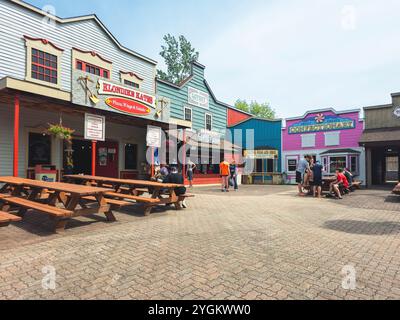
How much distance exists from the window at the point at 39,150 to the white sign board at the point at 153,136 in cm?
459

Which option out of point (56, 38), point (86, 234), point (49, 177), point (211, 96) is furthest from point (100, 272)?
point (211, 96)

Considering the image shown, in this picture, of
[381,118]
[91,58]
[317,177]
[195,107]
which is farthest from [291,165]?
[91,58]

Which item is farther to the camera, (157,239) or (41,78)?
(41,78)

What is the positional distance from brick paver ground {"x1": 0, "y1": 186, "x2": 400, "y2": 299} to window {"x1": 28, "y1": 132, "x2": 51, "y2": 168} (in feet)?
18.9

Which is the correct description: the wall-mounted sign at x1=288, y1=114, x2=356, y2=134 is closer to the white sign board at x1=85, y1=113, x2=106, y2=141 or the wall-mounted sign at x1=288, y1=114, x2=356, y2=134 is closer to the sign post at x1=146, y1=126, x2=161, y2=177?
the sign post at x1=146, y1=126, x2=161, y2=177

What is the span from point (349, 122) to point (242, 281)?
20.7m

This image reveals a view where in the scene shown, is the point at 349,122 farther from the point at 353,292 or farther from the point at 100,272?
the point at 100,272

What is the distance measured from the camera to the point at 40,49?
11047 millimetres

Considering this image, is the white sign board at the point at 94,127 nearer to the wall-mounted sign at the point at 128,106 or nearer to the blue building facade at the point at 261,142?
the wall-mounted sign at the point at 128,106

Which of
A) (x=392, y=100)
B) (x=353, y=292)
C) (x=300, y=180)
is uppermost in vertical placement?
(x=392, y=100)

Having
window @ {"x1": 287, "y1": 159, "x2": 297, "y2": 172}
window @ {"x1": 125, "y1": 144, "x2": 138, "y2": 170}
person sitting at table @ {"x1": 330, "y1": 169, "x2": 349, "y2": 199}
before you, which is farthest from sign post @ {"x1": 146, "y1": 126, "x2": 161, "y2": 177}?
window @ {"x1": 287, "y1": 159, "x2": 297, "y2": 172}

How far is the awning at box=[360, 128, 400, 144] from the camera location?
16959 mm

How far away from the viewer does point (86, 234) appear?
502 centimetres

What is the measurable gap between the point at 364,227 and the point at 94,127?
9937 mm
